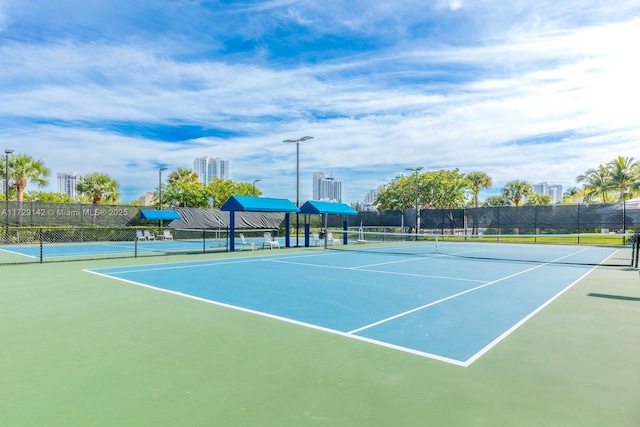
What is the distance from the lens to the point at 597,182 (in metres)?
41.2

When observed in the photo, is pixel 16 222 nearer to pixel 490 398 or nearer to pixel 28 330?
pixel 28 330

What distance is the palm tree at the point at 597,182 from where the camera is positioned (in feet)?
131

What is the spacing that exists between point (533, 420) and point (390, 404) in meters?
1.09

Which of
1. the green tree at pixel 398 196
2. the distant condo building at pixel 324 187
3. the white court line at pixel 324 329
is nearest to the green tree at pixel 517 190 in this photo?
the green tree at pixel 398 196

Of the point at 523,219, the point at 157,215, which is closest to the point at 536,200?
the point at 523,219

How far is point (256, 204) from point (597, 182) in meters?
38.2

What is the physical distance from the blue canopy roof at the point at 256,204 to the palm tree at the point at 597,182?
1355 inches

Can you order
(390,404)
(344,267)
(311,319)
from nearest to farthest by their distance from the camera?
(390,404)
(311,319)
(344,267)

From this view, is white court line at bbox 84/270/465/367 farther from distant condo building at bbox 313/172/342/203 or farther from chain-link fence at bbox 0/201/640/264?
distant condo building at bbox 313/172/342/203

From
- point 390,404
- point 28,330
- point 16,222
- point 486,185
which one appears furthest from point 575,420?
point 486,185

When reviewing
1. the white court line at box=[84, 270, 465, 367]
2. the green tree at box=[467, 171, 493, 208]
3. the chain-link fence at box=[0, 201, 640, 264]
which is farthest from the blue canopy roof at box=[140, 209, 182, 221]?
the green tree at box=[467, 171, 493, 208]

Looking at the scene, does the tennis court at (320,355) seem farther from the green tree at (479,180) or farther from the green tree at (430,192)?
the green tree at (479,180)

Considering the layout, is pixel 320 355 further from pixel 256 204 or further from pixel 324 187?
pixel 324 187

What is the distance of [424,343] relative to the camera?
4910mm
